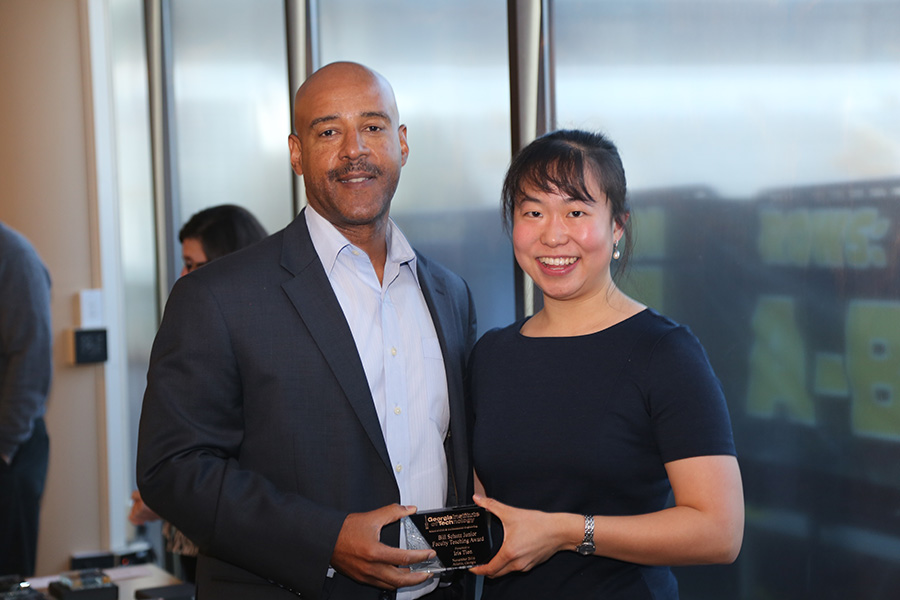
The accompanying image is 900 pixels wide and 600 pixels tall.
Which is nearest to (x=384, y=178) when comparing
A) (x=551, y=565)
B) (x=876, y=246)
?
(x=551, y=565)

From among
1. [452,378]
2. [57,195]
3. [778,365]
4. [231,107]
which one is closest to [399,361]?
[452,378]

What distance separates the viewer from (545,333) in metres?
1.79

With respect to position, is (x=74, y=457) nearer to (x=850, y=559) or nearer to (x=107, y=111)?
(x=107, y=111)

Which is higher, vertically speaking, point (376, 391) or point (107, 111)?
point (107, 111)

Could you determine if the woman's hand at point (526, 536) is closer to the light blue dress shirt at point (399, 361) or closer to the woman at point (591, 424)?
the woman at point (591, 424)

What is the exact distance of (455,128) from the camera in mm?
2887

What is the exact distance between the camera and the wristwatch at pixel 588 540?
1.54 metres

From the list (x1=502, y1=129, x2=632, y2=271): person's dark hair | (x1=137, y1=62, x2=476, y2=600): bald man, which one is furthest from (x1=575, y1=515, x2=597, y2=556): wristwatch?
(x1=502, y1=129, x2=632, y2=271): person's dark hair

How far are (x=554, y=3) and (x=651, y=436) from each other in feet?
4.57

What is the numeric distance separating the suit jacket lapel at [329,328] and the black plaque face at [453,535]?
23cm

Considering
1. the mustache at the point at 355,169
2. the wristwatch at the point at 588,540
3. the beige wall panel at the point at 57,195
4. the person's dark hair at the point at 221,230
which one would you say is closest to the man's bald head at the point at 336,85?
the mustache at the point at 355,169

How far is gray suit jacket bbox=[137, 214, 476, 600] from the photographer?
1695mm

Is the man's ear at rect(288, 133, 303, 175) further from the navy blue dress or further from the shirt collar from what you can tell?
the navy blue dress

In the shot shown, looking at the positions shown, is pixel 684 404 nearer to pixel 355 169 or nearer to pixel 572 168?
pixel 572 168
